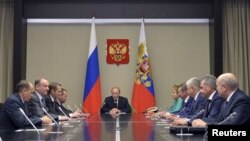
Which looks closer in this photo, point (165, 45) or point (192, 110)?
point (192, 110)

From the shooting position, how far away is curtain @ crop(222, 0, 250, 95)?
9.66 m

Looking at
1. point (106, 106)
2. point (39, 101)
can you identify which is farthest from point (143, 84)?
point (39, 101)

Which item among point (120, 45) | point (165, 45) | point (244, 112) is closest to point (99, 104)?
point (120, 45)

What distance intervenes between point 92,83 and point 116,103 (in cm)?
70

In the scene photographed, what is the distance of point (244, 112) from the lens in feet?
12.8

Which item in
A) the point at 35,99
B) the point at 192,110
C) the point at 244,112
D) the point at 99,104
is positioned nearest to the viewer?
the point at 244,112

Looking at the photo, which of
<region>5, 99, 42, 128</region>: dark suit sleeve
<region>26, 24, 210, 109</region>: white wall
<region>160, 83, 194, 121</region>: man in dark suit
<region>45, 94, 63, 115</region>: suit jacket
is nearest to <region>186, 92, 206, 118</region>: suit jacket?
<region>160, 83, 194, 121</region>: man in dark suit

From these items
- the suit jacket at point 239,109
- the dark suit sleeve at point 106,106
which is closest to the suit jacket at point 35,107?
the suit jacket at point 239,109

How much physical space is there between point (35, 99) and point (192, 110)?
221 cm

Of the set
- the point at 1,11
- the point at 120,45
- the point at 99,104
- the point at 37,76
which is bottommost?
the point at 99,104

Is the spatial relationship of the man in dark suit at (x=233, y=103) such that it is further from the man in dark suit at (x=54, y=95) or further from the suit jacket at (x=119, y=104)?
the suit jacket at (x=119, y=104)

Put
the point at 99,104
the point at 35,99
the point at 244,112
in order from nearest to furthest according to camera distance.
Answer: the point at 244,112 → the point at 35,99 → the point at 99,104

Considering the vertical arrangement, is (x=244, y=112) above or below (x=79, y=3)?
below

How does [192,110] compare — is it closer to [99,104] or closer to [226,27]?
[99,104]
